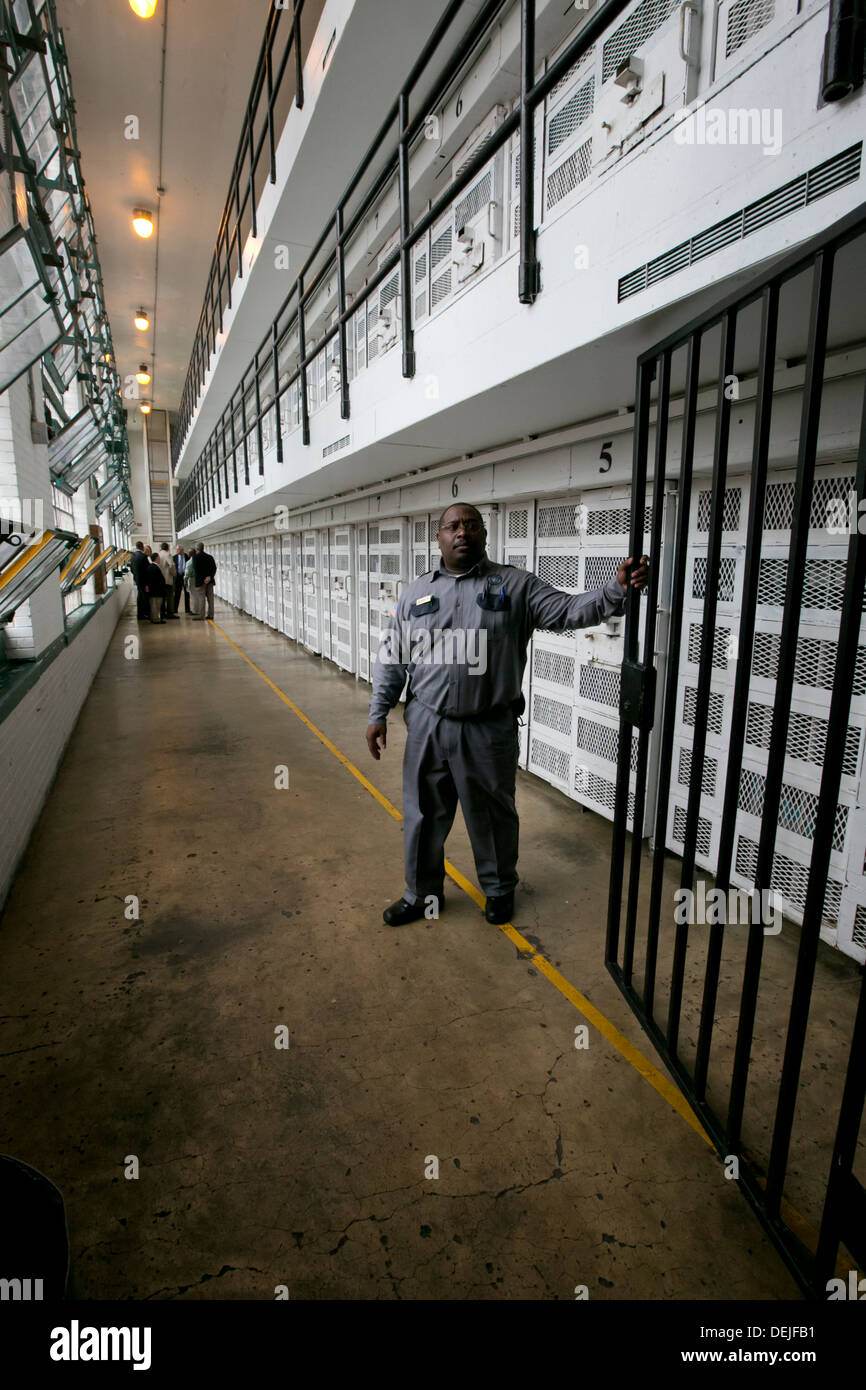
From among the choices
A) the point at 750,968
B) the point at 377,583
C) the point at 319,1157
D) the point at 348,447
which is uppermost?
the point at 348,447

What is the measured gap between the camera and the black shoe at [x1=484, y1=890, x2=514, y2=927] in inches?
126

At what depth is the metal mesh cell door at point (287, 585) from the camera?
12961mm

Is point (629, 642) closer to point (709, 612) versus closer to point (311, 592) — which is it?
point (709, 612)

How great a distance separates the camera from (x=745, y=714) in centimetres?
173

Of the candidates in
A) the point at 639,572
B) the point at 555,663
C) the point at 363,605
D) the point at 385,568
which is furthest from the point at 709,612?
the point at 363,605

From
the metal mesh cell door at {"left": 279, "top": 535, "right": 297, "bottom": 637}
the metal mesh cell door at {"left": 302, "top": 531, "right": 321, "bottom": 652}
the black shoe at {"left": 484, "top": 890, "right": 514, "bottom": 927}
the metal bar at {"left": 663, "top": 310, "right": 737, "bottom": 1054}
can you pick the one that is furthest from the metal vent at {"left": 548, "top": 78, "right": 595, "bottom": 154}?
the metal mesh cell door at {"left": 279, "top": 535, "right": 297, "bottom": 637}

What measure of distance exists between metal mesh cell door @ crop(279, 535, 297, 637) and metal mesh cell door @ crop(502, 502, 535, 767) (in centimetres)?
830

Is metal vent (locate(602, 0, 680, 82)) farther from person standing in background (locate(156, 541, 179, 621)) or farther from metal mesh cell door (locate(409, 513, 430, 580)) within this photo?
person standing in background (locate(156, 541, 179, 621))

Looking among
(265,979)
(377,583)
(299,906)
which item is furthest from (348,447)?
(265,979)

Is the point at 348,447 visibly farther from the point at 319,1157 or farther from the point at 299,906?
the point at 319,1157

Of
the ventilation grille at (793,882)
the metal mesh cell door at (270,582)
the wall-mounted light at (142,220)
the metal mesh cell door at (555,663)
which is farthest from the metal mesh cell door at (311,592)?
the ventilation grille at (793,882)

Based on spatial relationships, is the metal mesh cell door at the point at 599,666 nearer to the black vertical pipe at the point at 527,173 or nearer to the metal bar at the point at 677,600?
the black vertical pipe at the point at 527,173

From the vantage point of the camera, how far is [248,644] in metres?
12.8

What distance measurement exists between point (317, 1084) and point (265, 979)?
2.19 ft
